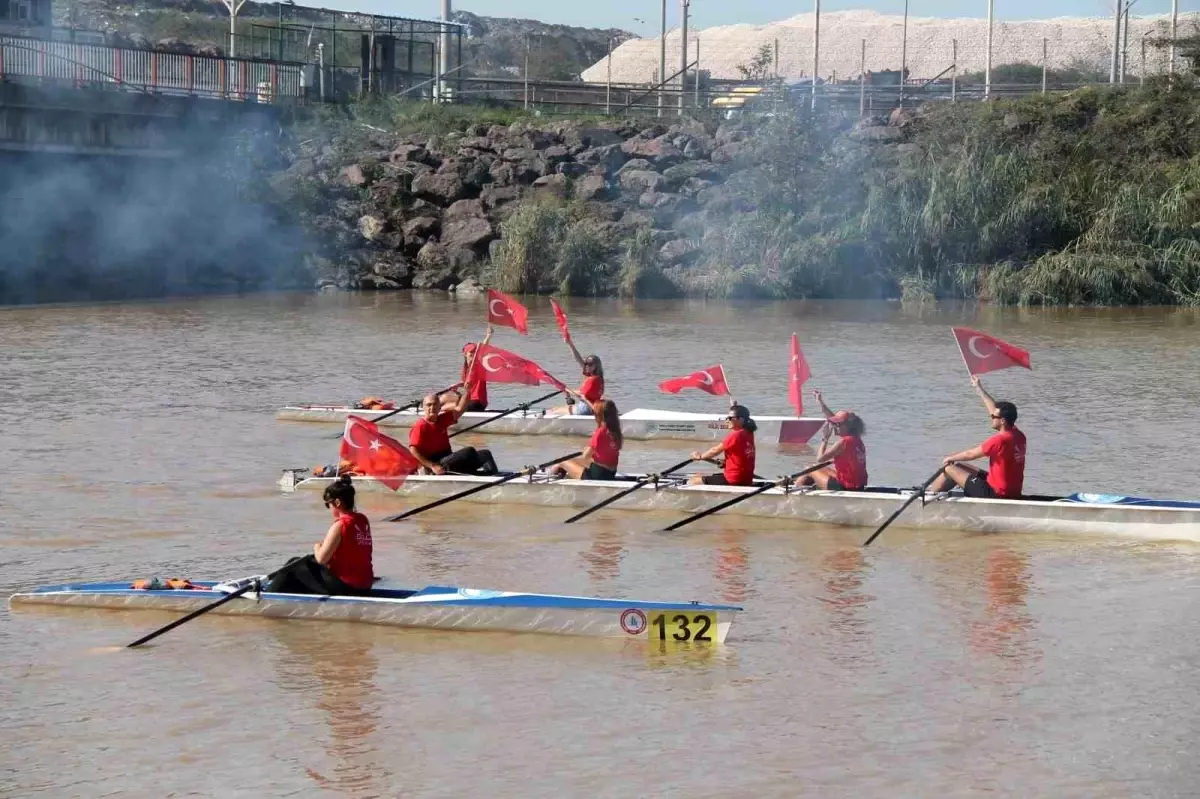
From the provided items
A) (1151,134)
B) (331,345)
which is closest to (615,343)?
(331,345)

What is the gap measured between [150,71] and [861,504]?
30.5 metres

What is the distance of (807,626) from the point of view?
11.9 metres

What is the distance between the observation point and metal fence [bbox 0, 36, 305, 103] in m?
37.1

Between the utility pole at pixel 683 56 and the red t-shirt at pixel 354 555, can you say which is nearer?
the red t-shirt at pixel 354 555

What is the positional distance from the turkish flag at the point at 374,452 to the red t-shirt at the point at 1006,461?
5233mm

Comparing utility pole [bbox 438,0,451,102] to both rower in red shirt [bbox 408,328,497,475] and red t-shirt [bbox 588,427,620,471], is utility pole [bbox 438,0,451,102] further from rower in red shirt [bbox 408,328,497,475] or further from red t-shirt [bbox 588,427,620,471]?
red t-shirt [bbox 588,427,620,471]

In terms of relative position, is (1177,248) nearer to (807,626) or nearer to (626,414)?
(626,414)

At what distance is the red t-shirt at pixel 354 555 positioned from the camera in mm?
11266

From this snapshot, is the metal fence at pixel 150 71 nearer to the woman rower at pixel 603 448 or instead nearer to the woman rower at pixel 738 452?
the woman rower at pixel 603 448

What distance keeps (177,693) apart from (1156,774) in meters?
5.77

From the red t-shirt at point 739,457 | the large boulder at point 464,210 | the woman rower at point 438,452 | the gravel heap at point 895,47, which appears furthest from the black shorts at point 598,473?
the gravel heap at point 895,47

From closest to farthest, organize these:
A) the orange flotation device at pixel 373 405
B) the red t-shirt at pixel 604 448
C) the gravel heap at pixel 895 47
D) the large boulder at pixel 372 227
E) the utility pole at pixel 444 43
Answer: the red t-shirt at pixel 604 448 < the orange flotation device at pixel 373 405 < the large boulder at pixel 372 227 < the utility pole at pixel 444 43 < the gravel heap at pixel 895 47

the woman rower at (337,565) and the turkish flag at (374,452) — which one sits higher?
the turkish flag at (374,452)

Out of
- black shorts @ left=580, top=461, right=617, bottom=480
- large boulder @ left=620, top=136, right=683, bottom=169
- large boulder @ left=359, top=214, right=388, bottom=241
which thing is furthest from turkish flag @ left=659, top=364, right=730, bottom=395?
large boulder @ left=620, top=136, right=683, bottom=169
